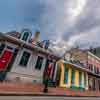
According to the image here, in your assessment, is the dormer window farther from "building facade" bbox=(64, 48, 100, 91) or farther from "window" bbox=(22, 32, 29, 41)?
"building facade" bbox=(64, 48, 100, 91)

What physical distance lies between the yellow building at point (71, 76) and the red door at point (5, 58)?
32.0 ft

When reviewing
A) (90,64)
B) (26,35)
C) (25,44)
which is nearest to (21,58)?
(25,44)

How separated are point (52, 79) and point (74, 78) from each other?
594 cm

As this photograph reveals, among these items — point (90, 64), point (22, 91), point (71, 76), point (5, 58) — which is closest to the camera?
point (22, 91)

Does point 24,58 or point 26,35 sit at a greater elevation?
point 26,35

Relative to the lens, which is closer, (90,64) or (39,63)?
(39,63)

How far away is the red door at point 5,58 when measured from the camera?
18.0 metres

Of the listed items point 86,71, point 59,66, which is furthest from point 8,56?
point 86,71

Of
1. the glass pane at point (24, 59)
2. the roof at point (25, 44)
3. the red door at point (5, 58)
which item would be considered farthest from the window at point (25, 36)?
the red door at point (5, 58)

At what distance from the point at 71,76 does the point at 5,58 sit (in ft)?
45.2

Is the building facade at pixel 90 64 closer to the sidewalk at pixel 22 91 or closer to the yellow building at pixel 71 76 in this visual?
the yellow building at pixel 71 76

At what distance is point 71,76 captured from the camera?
28266mm

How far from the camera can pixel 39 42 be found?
23.5m

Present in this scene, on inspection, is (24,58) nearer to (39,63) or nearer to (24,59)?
(24,59)
